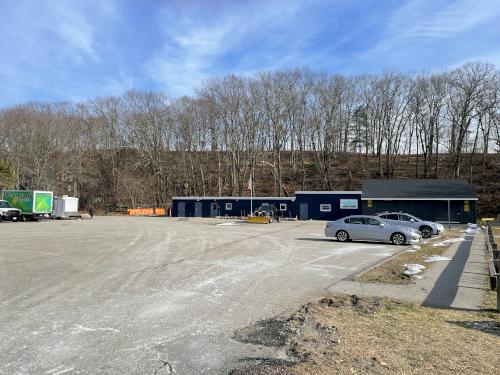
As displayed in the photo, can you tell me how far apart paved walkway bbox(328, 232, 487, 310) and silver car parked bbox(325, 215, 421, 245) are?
7082mm

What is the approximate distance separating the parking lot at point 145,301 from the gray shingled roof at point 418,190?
2776 cm

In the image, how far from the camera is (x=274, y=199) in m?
51.2

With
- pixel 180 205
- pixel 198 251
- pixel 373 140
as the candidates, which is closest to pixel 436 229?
pixel 198 251

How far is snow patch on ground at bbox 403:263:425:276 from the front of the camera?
41.7ft

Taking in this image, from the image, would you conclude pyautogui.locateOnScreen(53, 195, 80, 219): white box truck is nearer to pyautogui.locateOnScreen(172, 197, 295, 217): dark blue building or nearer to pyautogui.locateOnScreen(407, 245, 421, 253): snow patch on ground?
pyautogui.locateOnScreen(172, 197, 295, 217): dark blue building

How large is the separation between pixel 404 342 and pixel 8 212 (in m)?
43.9

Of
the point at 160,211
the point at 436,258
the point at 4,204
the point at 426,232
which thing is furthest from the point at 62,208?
the point at 436,258

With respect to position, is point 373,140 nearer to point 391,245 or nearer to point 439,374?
point 391,245

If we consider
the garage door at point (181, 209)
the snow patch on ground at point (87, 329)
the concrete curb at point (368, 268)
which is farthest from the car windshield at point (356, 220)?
the garage door at point (181, 209)

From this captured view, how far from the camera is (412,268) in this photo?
43.9 ft

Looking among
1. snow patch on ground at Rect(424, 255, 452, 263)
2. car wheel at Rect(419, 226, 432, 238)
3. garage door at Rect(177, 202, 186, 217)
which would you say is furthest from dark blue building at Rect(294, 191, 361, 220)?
snow patch on ground at Rect(424, 255, 452, 263)

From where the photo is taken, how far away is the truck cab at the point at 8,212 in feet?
137

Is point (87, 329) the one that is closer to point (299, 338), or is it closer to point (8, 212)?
point (299, 338)

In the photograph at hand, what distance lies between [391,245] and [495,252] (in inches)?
444
